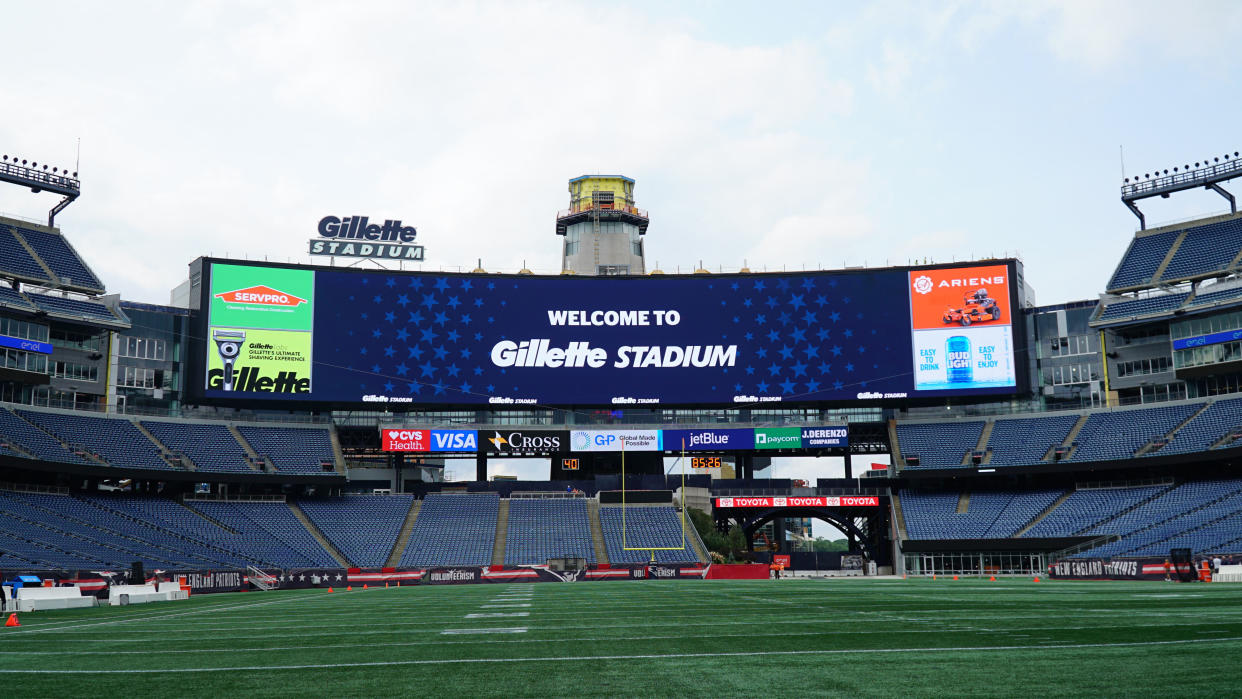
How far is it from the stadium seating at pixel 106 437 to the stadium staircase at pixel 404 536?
1373cm

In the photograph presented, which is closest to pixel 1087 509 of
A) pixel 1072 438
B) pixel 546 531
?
pixel 1072 438

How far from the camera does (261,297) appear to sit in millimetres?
64875

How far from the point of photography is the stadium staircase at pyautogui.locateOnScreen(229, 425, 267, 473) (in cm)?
6372

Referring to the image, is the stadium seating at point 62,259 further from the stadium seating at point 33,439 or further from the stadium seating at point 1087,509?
the stadium seating at point 1087,509

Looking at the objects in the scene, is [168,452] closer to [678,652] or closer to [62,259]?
[62,259]

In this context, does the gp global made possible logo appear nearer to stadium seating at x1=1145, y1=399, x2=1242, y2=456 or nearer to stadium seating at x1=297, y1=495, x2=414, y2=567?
stadium seating at x1=1145, y1=399, x2=1242, y2=456

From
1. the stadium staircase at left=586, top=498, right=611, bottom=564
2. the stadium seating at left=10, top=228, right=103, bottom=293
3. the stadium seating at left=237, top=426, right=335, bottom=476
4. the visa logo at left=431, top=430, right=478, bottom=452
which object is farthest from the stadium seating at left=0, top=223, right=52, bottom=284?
the stadium staircase at left=586, top=498, right=611, bottom=564

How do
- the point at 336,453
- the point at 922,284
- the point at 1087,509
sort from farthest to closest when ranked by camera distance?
the point at 922,284 < the point at 336,453 < the point at 1087,509

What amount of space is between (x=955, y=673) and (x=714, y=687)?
2549 mm

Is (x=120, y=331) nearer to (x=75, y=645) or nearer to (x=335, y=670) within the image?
(x=75, y=645)

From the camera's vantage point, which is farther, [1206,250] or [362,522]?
[1206,250]

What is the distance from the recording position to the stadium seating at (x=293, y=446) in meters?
65.1

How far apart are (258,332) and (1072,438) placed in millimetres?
51017

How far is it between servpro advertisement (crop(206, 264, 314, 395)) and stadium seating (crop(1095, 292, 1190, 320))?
166 feet
